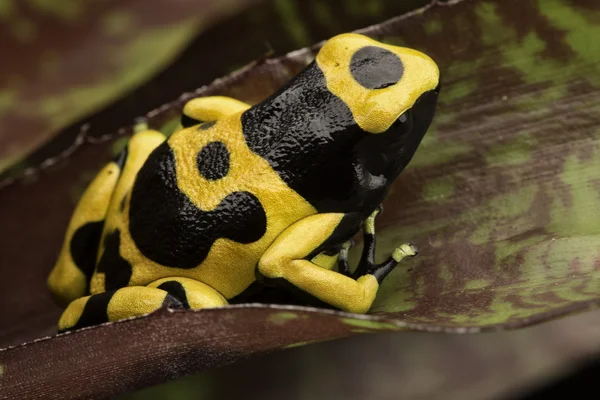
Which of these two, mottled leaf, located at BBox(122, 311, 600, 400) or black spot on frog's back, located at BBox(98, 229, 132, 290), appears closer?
mottled leaf, located at BBox(122, 311, 600, 400)

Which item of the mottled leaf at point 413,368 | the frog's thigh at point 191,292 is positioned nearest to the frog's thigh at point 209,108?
the frog's thigh at point 191,292

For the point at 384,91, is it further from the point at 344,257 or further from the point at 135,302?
the point at 135,302

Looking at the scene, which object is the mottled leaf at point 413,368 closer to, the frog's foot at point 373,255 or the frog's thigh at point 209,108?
the frog's foot at point 373,255

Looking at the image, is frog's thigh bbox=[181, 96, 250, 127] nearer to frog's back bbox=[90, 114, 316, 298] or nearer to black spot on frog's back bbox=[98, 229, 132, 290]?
frog's back bbox=[90, 114, 316, 298]

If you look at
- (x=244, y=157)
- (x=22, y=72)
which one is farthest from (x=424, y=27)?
(x=22, y=72)

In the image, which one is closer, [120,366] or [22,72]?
[120,366]

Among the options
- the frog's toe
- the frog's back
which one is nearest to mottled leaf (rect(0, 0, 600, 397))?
the frog's toe

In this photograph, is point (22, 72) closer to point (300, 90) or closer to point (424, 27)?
point (300, 90)
